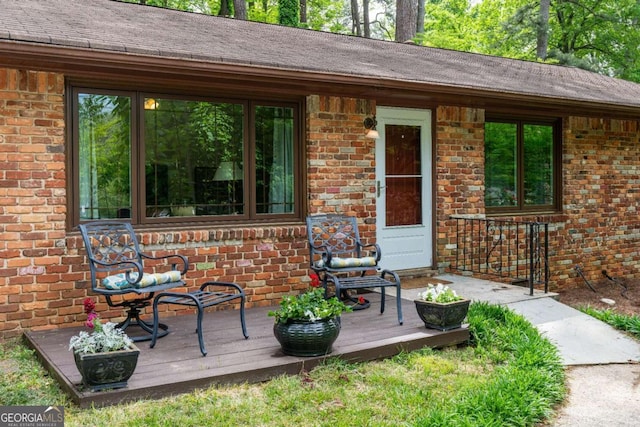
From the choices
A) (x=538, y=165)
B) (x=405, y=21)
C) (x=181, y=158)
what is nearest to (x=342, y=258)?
(x=181, y=158)

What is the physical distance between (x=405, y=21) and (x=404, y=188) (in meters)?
9.12

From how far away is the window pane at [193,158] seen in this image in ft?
18.2

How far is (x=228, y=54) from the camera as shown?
5.43 meters

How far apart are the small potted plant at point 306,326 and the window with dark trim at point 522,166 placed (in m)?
4.54

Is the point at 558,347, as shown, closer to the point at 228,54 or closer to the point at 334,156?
the point at 334,156

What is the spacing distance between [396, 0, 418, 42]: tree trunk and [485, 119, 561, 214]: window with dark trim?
286 inches

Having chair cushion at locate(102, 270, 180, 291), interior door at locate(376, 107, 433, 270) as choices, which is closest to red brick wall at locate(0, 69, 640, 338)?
interior door at locate(376, 107, 433, 270)

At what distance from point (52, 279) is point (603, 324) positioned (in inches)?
192

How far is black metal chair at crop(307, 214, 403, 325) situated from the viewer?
5.18 metres

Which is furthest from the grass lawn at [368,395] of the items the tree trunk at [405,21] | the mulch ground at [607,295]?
the tree trunk at [405,21]

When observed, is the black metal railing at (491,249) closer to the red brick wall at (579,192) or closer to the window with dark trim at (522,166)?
the red brick wall at (579,192)

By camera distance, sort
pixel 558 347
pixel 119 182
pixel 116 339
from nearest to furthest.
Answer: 1. pixel 116 339
2. pixel 558 347
3. pixel 119 182

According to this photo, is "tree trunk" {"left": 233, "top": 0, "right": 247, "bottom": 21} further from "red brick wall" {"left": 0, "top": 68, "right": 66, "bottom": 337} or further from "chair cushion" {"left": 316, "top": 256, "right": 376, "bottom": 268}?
"chair cushion" {"left": 316, "top": 256, "right": 376, "bottom": 268}

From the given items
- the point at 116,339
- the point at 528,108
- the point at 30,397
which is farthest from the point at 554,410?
the point at 528,108
